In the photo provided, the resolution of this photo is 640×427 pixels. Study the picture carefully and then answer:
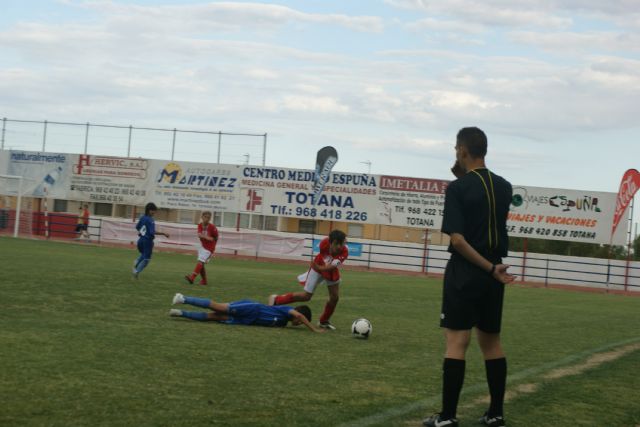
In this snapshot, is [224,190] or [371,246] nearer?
[371,246]

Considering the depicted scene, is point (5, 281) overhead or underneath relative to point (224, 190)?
underneath

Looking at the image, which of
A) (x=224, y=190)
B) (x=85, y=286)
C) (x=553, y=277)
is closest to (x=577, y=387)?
(x=85, y=286)

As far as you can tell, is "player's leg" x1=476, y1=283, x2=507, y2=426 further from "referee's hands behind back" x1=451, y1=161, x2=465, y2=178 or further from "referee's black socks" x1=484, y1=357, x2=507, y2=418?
"referee's hands behind back" x1=451, y1=161, x2=465, y2=178

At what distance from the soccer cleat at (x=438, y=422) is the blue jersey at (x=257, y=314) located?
589cm

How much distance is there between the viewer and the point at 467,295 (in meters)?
5.95

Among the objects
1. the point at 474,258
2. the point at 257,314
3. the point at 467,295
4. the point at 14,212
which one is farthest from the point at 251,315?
the point at 14,212

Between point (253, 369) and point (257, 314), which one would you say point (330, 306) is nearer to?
point (257, 314)

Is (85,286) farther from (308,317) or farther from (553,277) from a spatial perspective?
(553,277)

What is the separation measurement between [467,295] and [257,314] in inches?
244

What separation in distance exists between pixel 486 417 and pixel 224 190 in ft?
120

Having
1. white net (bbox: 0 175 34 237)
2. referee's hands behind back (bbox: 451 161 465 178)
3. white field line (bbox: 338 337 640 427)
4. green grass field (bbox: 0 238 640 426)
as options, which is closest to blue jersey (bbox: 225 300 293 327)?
green grass field (bbox: 0 238 640 426)

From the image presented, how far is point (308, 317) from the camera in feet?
39.5

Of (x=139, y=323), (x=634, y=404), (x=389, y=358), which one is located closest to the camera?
(x=634, y=404)

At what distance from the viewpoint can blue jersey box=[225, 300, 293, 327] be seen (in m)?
11.8
